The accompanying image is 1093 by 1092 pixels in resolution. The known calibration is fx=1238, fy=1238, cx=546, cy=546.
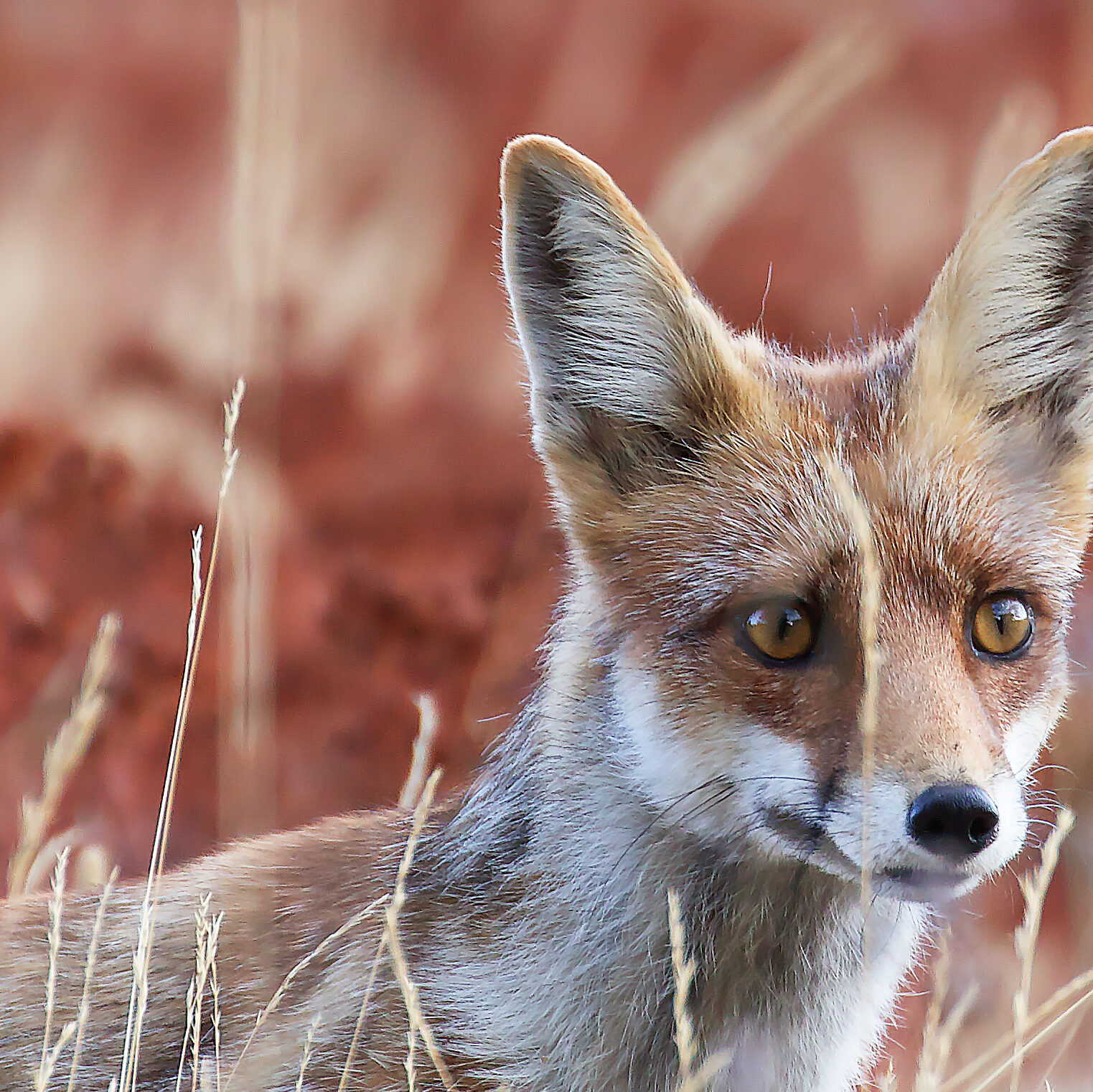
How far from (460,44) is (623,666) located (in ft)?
18.4

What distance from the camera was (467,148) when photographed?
716 centimetres

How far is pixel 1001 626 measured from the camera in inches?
104

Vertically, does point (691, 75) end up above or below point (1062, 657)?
above

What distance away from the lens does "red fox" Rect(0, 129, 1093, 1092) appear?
2.57 metres

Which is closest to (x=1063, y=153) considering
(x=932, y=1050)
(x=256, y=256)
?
(x=256, y=256)

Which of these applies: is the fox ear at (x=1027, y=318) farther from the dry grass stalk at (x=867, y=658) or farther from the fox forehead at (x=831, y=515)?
the dry grass stalk at (x=867, y=658)

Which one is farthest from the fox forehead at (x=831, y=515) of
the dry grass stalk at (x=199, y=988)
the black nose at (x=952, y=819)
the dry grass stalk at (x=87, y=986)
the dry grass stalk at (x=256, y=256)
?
the dry grass stalk at (x=87, y=986)

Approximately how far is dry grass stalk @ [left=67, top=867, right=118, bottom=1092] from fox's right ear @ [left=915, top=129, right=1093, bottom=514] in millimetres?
A: 2150

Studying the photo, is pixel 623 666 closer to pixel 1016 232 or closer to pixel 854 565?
pixel 854 565

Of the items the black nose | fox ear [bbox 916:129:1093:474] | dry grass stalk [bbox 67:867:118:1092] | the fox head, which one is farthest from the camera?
fox ear [bbox 916:129:1093:474]

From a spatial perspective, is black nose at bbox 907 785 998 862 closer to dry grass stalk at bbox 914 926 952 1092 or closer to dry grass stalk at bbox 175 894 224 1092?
dry grass stalk at bbox 914 926 952 1092

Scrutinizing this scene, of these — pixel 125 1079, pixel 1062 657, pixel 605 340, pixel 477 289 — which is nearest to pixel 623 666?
pixel 605 340

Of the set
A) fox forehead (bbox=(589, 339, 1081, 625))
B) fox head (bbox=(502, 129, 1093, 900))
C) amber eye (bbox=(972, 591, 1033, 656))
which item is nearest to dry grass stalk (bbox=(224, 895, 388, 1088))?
fox head (bbox=(502, 129, 1093, 900))

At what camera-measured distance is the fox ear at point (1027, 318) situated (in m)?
2.88
